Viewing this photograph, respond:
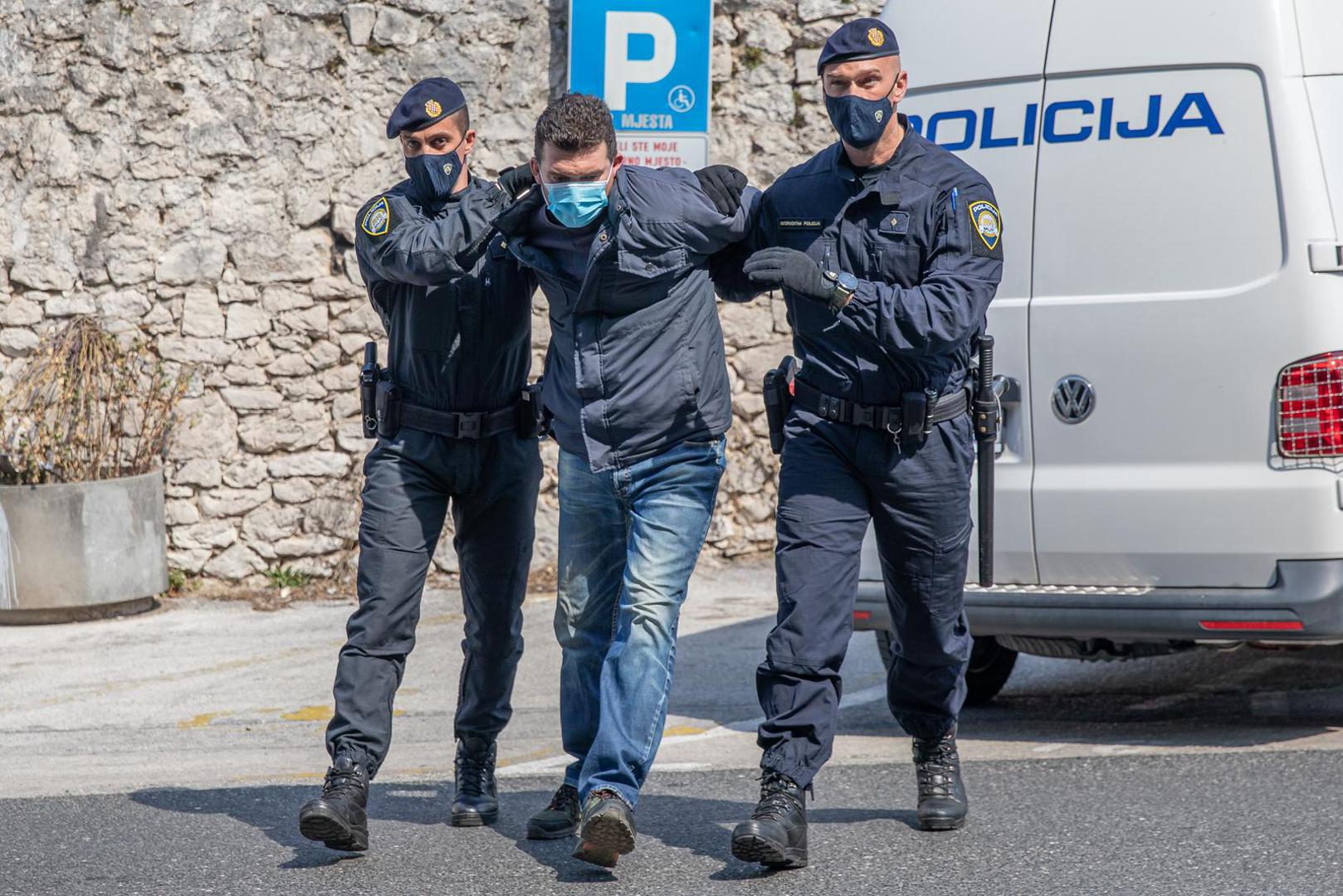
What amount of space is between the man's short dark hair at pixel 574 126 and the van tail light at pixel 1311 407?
2.21 m

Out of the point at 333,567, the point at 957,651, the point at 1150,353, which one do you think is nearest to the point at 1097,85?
the point at 1150,353

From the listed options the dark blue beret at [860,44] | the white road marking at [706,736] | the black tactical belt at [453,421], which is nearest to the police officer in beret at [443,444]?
the black tactical belt at [453,421]

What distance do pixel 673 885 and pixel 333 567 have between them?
16.9 ft

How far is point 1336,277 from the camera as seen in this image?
5.06 m

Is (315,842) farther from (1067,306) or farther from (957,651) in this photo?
(1067,306)

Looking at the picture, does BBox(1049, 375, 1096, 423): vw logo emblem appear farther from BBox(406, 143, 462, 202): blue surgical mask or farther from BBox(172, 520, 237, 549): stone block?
BBox(172, 520, 237, 549): stone block

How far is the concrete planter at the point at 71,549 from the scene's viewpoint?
8.02 metres

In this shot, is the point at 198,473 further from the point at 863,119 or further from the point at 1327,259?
the point at 1327,259

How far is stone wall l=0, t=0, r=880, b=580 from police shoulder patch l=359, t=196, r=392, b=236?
4.37 meters

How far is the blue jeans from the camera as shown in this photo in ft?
13.5

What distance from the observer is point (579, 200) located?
4.21 meters

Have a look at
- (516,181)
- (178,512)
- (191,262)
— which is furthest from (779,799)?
(191,262)

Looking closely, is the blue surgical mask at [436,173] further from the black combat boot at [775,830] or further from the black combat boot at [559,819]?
the black combat boot at [775,830]

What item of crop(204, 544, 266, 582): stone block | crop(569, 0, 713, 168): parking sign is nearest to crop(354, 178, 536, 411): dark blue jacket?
crop(569, 0, 713, 168): parking sign
